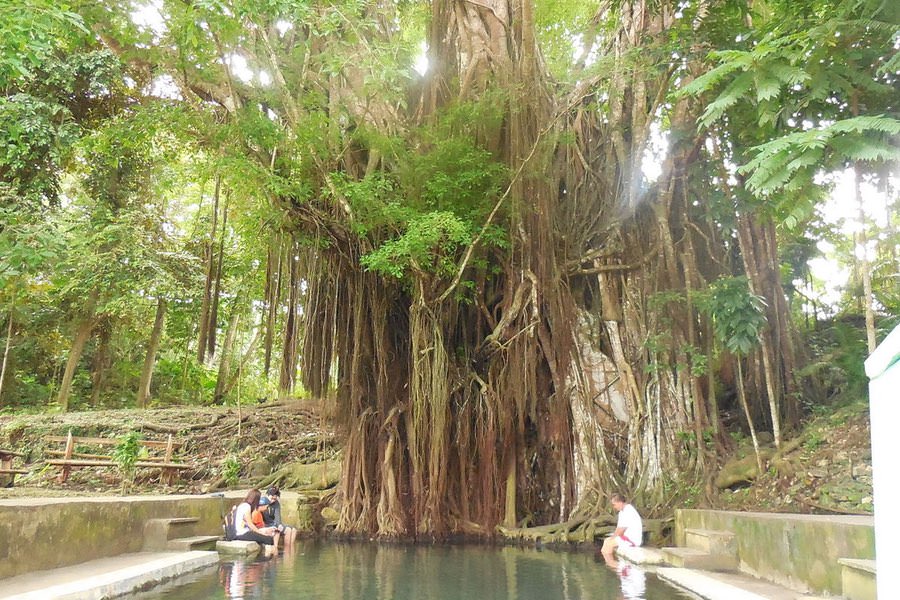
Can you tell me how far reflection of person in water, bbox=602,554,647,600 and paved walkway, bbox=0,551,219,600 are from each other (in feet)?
9.43

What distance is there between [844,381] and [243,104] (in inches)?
292

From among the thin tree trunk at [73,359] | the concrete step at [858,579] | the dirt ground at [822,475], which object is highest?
the thin tree trunk at [73,359]

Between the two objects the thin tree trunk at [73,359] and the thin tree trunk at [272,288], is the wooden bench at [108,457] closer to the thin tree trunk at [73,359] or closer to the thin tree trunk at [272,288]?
the thin tree trunk at [73,359]

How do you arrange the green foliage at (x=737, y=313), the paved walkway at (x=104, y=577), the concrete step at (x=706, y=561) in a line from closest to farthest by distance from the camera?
the paved walkway at (x=104, y=577) → the concrete step at (x=706, y=561) → the green foliage at (x=737, y=313)

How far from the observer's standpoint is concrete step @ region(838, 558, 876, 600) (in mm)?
2816

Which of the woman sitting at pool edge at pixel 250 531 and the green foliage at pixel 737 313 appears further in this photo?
the green foliage at pixel 737 313

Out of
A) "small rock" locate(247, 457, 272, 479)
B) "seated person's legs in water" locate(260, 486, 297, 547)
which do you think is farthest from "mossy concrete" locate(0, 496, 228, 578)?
"small rock" locate(247, 457, 272, 479)

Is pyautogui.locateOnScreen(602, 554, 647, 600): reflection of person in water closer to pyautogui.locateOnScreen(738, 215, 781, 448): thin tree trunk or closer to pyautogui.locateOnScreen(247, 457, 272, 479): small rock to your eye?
pyautogui.locateOnScreen(738, 215, 781, 448): thin tree trunk

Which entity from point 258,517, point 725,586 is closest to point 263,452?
point 258,517

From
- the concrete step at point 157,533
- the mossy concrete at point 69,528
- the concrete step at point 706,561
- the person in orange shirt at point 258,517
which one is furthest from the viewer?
the person in orange shirt at point 258,517

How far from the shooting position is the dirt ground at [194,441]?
10.1 meters

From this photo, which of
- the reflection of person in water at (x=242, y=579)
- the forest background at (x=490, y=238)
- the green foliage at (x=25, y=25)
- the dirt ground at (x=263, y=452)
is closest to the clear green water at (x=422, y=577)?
the reflection of person in water at (x=242, y=579)

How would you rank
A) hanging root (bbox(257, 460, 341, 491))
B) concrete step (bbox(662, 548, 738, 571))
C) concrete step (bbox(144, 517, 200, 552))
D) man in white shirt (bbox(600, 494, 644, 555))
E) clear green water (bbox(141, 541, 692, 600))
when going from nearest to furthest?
clear green water (bbox(141, 541, 692, 600))
concrete step (bbox(662, 548, 738, 571))
concrete step (bbox(144, 517, 200, 552))
man in white shirt (bbox(600, 494, 644, 555))
hanging root (bbox(257, 460, 341, 491))

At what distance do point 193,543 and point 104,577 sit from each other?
1.96m
